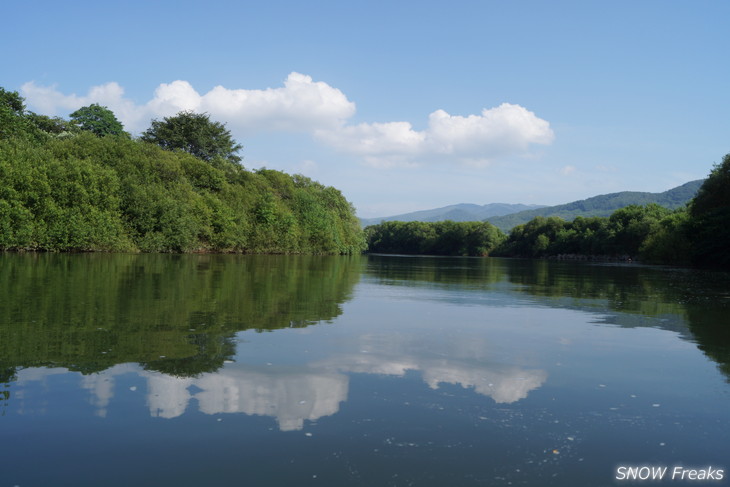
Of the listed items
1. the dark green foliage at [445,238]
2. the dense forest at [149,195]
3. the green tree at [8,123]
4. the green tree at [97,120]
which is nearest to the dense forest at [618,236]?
the dark green foliage at [445,238]

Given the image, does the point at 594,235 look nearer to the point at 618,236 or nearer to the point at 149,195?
the point at 618,236

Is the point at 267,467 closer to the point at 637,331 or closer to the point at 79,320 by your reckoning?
the point at 79,320

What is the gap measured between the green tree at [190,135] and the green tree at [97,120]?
11533mm

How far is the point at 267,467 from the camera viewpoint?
445 centimetres

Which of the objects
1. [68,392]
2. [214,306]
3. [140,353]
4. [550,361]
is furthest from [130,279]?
[550,361]

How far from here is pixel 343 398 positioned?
21.2 feet

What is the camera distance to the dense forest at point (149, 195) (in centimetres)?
4803

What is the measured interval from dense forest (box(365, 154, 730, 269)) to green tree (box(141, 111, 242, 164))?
67.4m

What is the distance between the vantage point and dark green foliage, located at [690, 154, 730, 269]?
56031 mm

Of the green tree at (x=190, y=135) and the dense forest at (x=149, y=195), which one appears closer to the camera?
the dense forest at (x=149, y=195)

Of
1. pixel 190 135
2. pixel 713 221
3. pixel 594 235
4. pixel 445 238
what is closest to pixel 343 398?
pixel 713 221
